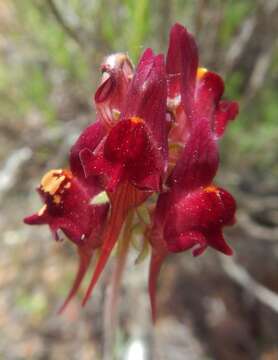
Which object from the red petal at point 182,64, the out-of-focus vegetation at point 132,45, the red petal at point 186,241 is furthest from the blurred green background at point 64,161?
the red petal at point 186,241

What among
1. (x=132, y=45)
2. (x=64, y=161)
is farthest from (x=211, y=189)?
(x=64, y=161)

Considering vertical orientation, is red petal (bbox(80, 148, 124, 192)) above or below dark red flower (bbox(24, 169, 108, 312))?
above

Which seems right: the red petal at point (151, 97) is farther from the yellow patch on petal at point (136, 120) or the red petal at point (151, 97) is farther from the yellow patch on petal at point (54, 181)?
the yellow patch on petal at point (54, 181)

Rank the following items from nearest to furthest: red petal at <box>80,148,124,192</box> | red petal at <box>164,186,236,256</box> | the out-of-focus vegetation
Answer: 1. red petal at <box>80,148,124,192</box>
2. red petal at <box>164,186,236,256</box>
3. the out-of-focus vegetation

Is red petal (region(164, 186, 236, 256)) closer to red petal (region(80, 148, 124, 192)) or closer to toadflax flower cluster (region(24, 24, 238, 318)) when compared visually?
toadflax flower cluster (region(24, 24, 238, 318))

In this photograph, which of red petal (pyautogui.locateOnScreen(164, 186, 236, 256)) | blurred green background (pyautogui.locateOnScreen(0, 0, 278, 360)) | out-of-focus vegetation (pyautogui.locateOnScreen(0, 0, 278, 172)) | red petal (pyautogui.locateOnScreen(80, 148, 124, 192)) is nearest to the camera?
red petal (pyautogui.locateOnScreen(80, 148, 124, 192))

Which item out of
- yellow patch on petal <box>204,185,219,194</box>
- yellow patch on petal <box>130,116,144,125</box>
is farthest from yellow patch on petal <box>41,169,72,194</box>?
yellow patch on petal <box>204,185,219,194</box>
